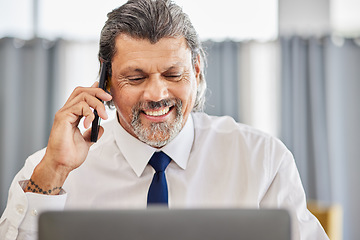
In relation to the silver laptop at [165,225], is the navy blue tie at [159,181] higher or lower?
lower

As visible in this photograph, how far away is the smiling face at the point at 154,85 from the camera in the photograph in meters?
1.47

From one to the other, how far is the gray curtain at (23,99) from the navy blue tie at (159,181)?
8.33 ft

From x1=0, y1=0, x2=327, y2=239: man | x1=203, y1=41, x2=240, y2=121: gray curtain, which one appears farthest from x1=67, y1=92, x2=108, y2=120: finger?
x1=203, y1=41, x2=240, y2=121: gray curtain

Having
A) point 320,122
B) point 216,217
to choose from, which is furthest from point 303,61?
point 216,217

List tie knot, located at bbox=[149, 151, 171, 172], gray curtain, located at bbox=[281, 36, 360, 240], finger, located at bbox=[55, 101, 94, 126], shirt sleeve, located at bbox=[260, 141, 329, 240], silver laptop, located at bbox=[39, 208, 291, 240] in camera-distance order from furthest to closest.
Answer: gray curtain, located at bbox=[281, 36, 360, 240] < tie knot, located at bbox=[149, 151, 171, 172] < finger, located at bbox=[55, 101, 94, 126] < shirt sleeve, located at bbox=[260, 141, 329, 240] < silver laptop, located at bbox=[39, 208, 291, 240]

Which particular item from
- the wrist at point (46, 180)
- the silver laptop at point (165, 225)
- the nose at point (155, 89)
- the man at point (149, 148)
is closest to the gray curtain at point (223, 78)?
the man at point (149, 148)

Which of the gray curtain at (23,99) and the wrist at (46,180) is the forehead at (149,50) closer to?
the wrist at (46,180)

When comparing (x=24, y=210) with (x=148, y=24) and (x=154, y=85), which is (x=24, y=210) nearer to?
(x=154, y=85)

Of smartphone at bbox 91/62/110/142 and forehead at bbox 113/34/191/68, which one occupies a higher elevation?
forehead at bbox 113/34/191/68

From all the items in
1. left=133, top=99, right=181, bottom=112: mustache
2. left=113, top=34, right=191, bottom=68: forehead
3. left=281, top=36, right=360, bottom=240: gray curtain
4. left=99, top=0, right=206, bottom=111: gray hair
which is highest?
left=99, top=0, right=206, bottom=111: gray hair

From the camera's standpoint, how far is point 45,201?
1339mm

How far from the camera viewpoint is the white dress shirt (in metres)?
1.52

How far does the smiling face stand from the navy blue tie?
45mm

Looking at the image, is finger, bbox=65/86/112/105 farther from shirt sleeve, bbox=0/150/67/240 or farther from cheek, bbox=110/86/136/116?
shirt sleeve, bbox=0/150/67/240
